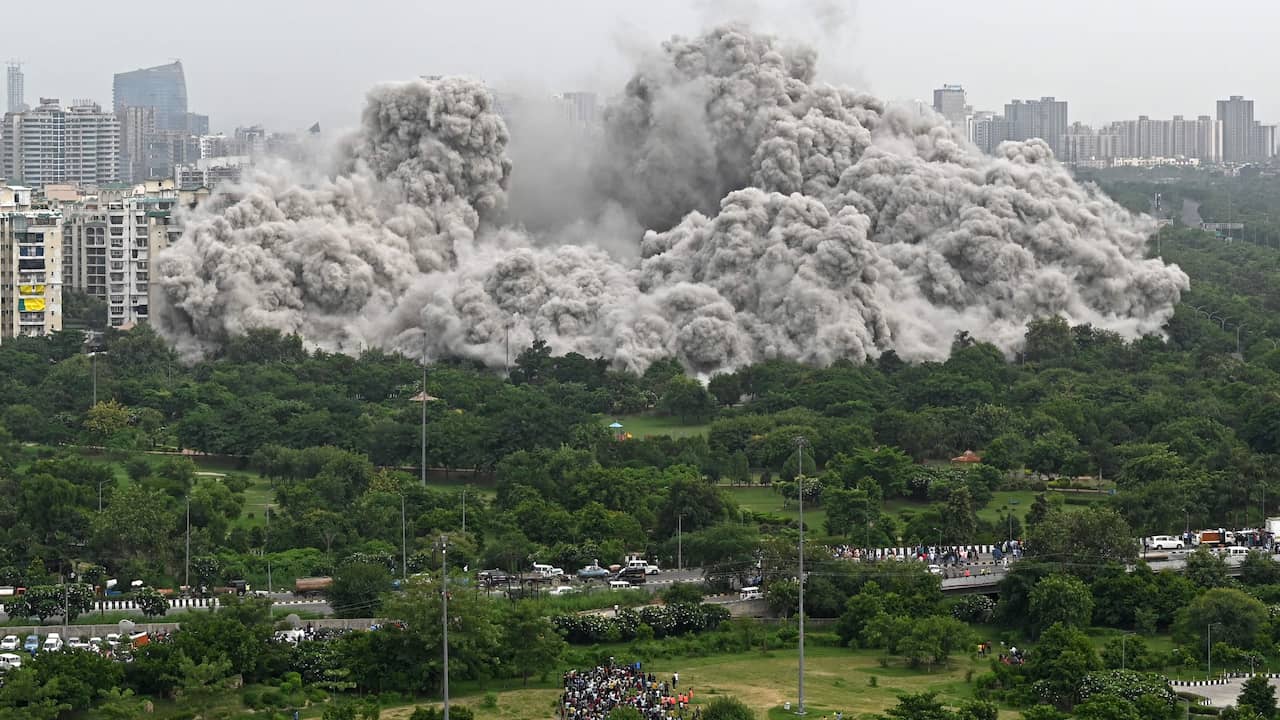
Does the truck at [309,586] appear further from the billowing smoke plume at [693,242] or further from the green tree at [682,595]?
the billowing smoke plume at [693,242]

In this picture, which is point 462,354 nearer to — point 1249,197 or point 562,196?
point 562,196

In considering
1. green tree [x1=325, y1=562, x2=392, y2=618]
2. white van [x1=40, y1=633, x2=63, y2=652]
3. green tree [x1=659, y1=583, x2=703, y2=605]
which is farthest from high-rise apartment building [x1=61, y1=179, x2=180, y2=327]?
green tree [x1=659, y1=583, x2=703, y2=605]

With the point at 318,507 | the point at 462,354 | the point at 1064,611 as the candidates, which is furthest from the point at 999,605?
the point at 462,354

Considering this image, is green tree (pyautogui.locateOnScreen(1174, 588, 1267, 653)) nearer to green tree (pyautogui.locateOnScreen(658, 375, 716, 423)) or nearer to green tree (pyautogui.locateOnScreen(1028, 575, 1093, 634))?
green tree (pyautogui.locateOnScreen(1028, 575, 1093, 634))

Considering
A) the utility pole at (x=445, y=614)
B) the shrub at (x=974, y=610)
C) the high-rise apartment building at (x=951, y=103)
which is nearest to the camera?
the utility pole at (x=445, y=614)

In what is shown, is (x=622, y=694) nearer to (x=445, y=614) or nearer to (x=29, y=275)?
(x=445, y=614)

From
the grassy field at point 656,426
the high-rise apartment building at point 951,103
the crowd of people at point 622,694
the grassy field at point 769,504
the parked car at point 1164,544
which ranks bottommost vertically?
the crowd of people at point 622,694

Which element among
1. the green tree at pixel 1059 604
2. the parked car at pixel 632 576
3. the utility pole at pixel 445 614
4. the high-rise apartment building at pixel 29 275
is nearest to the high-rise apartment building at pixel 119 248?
the high-rise apartment building at pixel 29 275
